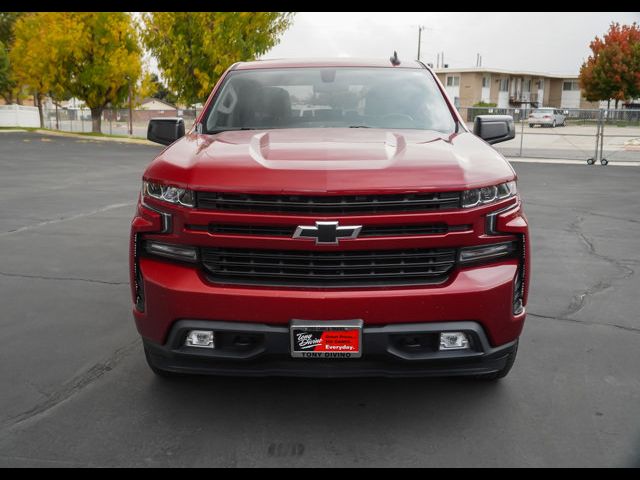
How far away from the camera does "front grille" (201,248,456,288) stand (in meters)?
3.14

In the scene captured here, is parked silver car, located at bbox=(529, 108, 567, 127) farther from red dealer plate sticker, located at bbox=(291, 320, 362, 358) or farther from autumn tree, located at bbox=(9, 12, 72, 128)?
autumn tree, located at bbox=(9, 12, 72, 128)

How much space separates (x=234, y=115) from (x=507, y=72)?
252 ft

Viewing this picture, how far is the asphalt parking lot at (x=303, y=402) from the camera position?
10.4 feet

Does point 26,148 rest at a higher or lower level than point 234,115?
lower

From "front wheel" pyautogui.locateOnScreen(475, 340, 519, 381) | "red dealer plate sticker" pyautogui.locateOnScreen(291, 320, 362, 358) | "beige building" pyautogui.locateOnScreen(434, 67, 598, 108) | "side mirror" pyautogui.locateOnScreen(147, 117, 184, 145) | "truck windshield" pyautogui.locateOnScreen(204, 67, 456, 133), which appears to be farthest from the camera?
"beige building" pyautogui.locateOnScreen(434, 67, 598, 108)

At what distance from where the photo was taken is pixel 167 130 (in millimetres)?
4934

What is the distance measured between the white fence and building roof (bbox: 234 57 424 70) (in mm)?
47685

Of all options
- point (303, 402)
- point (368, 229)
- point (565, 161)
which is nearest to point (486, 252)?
point (368, 229)

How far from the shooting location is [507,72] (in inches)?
3007

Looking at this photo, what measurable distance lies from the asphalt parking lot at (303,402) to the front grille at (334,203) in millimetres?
1085

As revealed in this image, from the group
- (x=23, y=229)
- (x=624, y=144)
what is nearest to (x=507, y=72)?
(x=624, y=144)

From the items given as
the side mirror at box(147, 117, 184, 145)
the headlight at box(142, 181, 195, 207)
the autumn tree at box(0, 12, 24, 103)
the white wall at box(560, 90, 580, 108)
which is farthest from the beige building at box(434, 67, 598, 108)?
the headlight at box(142, 181, 195, 207)

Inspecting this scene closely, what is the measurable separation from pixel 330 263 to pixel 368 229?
0.23 meters
